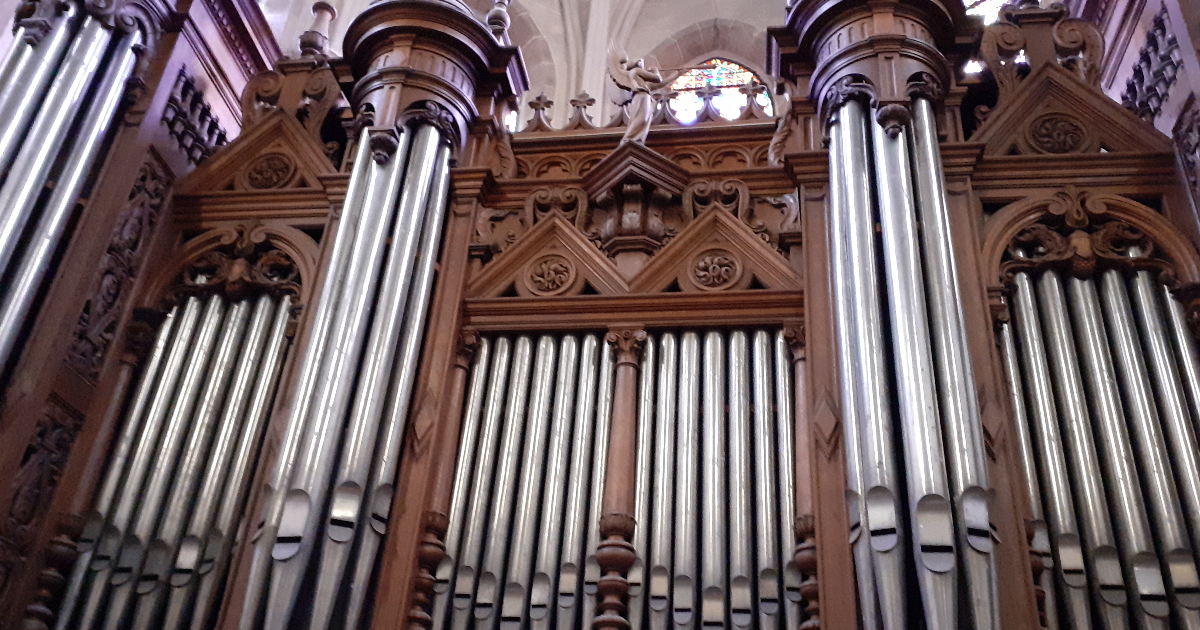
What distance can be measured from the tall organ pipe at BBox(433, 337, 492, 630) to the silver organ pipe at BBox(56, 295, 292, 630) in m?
1.08

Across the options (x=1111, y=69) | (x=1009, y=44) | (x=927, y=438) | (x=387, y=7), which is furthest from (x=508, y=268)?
(x=1111, y=69)

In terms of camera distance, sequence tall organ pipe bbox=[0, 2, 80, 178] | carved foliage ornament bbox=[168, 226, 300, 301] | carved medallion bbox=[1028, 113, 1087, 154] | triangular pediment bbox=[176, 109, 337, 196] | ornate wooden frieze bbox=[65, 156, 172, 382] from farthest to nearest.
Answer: triangular pediment bbox=[176, 109, 337, 196]
carved foliage ornament bbox=[168, 226, 300, 301]
carved medallion bbox=[1028, 113, 1087, 154]
ornate wooden frieze bbox=[65, 156, 172, 382]
tall organ pipe bbox=[0, 2, 80, 178]

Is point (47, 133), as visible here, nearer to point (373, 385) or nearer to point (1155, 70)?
point (373, 385)

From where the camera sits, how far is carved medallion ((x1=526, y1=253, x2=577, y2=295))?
6.50 meters

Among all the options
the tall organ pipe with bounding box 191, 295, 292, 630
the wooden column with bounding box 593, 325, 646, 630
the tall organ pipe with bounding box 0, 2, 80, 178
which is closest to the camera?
the wooden column with bounding box 593, 325, 646, 630

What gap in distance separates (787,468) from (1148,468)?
1617 millimetres

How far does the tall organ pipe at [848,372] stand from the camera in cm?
470

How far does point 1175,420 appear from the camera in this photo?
17.5 feet

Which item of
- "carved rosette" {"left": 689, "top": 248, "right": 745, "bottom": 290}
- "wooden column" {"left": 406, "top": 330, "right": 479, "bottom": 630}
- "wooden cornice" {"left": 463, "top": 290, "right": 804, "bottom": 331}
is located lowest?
"wooden column" {"left": 406, "top": 330, "right": 479, "bottom": 630}

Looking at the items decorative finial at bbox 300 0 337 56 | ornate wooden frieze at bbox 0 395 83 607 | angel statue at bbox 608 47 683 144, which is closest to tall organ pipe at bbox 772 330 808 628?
angel statue at bbox 608 47 683 144

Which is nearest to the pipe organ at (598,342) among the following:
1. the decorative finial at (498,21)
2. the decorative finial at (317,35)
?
the decorative finial at (498,21)

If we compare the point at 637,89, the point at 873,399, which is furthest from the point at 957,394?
the point at 637,89

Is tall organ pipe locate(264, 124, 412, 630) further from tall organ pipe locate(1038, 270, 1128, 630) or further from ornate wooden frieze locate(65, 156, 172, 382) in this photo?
tall organ pipe locate(1038, 270, 1128, 630)

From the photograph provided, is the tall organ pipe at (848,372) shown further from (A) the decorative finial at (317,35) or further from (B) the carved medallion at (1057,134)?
(A) the decorative finial at (317,35)
